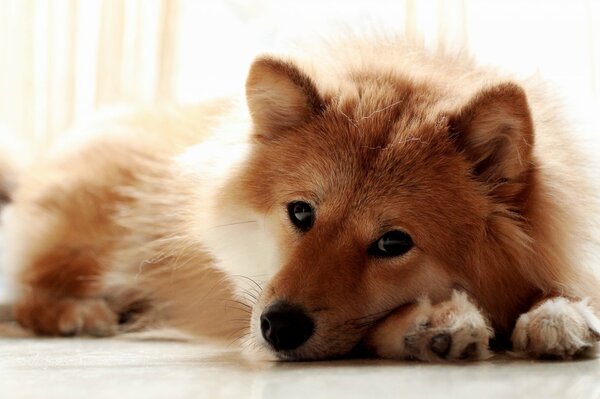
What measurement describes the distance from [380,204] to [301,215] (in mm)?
206

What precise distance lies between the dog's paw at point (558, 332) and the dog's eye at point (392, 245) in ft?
0.97

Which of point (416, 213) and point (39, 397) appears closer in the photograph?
point (39, 397)

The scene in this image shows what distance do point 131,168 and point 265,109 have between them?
33.1 inches

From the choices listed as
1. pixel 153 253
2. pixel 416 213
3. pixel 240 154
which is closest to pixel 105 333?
pixel 153 253

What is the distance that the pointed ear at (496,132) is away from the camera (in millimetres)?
1867

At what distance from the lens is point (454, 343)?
5.65 ft

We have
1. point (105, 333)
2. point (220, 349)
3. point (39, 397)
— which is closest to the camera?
point (39, 397)

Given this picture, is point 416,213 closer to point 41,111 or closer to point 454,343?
point 454,343

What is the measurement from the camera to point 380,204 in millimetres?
1842

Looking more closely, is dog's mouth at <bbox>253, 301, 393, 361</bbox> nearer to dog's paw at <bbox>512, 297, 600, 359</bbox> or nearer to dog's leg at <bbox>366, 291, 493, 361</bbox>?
dog's leg at <bbox>366, 291, 493, 361</bbox>

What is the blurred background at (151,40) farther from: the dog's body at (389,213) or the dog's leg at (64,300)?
the dog's body at (389,213)

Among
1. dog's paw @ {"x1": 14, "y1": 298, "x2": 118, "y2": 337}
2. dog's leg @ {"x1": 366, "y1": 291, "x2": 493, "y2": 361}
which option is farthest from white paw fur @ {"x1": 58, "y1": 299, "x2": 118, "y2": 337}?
dog's leg @ {"x1": 366, "y1": 291, "x2": 493, "y2": 361}

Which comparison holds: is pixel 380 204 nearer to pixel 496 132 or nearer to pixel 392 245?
pixel 392 245

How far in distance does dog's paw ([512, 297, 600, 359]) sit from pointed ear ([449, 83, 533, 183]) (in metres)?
0.34
